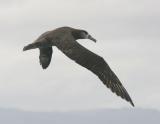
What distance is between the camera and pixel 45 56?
88.1ft

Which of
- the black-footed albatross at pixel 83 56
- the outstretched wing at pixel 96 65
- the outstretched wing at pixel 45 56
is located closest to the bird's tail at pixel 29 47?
the black-footed albatross at pixel 83 56

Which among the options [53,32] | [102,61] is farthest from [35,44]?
[102,61]

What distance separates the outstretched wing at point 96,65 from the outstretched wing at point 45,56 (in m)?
3.90

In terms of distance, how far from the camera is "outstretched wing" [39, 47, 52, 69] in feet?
87.6

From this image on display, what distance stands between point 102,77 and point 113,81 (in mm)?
349

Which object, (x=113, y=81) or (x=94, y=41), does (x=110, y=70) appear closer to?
(x=113, y=81)

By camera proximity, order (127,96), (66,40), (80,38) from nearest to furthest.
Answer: (127,96) → (66,40) → (80,38)

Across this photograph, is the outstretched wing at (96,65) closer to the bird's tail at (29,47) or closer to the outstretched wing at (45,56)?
the bird's tail at (29,47)

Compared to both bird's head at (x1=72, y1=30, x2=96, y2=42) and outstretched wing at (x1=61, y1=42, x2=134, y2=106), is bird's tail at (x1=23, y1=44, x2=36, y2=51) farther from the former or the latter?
bird's head at (x1=72, y1=30, x2=96, y2=42)

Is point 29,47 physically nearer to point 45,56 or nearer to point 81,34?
point 81,34

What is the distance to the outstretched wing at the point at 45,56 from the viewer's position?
87.6 ft

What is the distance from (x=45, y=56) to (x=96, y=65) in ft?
15.1

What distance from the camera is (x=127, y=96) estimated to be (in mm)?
21797

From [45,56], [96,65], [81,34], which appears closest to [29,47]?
[81,34]
